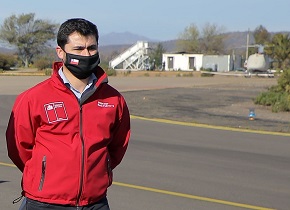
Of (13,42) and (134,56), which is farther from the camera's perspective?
(134,56)

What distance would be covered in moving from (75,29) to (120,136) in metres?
0.76

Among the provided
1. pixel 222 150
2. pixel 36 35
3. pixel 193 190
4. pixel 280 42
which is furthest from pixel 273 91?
pixel 36 35

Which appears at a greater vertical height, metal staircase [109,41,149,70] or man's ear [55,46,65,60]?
man's ear [55,46,65,60]

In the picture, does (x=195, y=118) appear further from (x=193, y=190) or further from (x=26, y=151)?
(x=26, y=151)

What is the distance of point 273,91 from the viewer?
3059 cm

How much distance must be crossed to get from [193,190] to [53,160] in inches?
223

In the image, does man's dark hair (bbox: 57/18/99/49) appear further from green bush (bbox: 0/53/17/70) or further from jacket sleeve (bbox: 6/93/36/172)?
green bush (bbox: 0/53/17/70)

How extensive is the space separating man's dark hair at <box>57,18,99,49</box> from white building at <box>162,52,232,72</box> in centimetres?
8480

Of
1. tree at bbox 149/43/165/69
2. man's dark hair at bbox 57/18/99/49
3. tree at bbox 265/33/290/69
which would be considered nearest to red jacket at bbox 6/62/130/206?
man's dark hair at bbox 57/18/99/49

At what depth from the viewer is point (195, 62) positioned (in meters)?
94.2

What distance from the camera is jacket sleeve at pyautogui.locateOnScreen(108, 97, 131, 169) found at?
4.47 meters

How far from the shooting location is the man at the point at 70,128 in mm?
4125

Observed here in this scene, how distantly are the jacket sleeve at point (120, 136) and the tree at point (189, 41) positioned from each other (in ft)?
370

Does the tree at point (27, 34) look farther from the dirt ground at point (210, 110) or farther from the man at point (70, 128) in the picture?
the man at point (70, 128)
